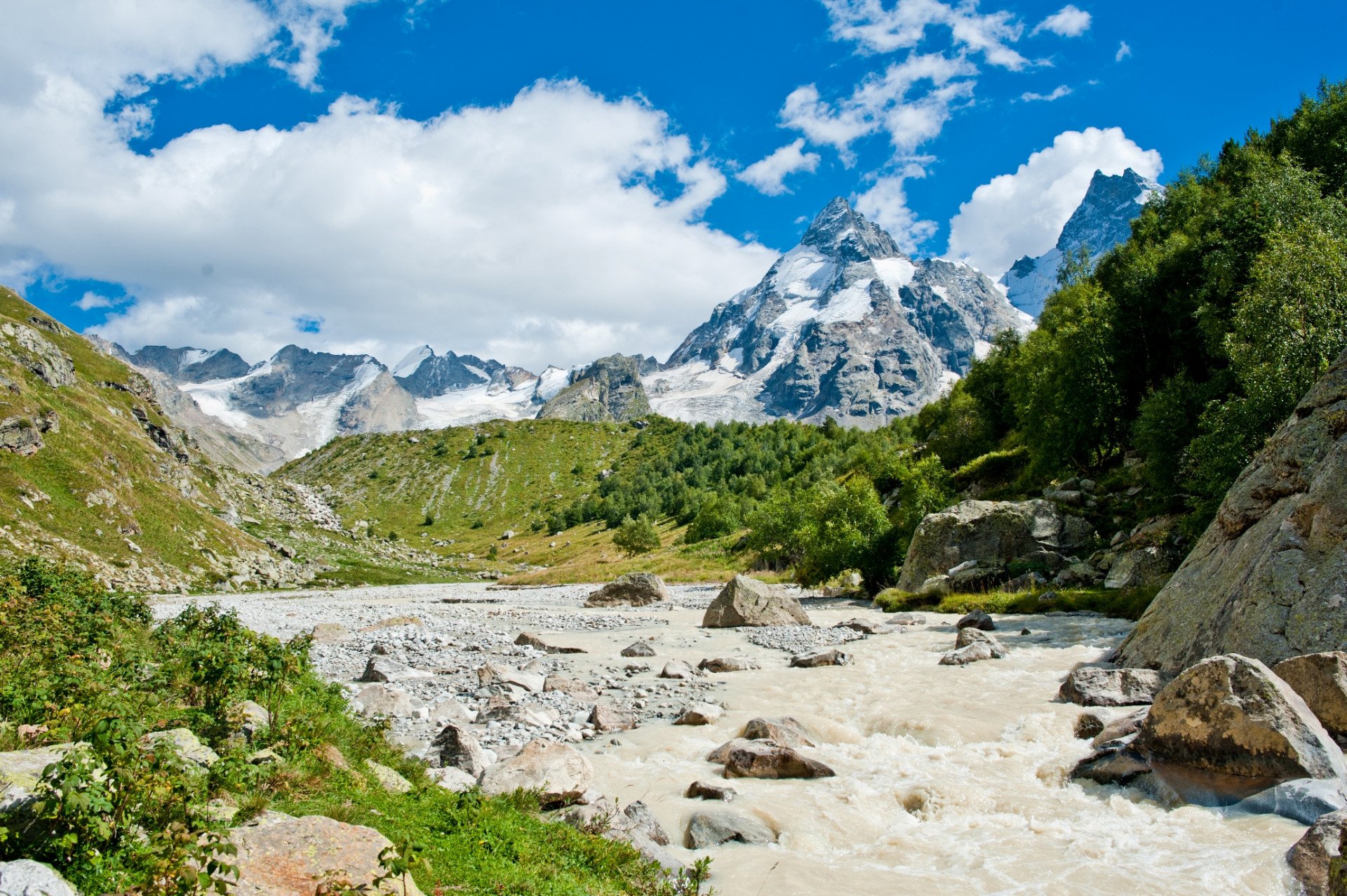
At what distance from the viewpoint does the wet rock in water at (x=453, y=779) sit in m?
12.0

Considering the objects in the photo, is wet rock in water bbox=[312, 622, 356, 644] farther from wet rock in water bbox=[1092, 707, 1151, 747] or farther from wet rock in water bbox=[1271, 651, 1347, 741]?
wet rock in water bbox=[1271, 651, 1347, 741]

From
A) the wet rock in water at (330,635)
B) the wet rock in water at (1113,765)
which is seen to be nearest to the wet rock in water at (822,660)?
the wet rock in water at (1113,765)

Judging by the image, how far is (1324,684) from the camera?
13.0 meters

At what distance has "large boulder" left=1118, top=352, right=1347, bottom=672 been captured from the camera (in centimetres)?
1606

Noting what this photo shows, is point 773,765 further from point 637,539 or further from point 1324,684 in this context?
point 637,539

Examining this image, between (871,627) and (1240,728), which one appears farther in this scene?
(871,627)

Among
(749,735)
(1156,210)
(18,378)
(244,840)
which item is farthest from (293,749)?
(18,378)

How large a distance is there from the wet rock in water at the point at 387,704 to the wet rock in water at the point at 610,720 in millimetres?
4387

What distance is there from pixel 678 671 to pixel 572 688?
4.49 m

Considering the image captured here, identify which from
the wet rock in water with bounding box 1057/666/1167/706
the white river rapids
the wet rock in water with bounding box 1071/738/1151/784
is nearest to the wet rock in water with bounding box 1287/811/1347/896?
the white river rapids

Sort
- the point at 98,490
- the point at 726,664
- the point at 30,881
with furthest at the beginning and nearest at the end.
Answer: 1. the point at 98,490
2. the point at 726,664
3. the point at 30,881

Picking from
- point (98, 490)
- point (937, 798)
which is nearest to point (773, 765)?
point (937, 798)

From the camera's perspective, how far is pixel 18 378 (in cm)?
7769

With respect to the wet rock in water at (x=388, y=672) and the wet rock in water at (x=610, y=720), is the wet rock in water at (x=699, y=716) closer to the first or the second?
the wet rock in water at (x=610, y=720)
